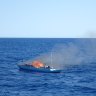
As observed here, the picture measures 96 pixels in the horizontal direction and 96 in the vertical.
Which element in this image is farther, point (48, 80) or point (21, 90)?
point (48, 80)

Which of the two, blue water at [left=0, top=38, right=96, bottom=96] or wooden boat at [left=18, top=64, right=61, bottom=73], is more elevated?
wooden boat at [left=18, top=64, right=61, bottom=73]

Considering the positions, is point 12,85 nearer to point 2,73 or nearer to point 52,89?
point 52,89

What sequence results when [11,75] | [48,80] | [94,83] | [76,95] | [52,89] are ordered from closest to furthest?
1. [76,95]
2. [52,89]
3. [94,83]
4. [48,80]
5. [11,75]

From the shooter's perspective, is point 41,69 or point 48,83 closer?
point 48,83

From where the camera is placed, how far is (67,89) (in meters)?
89.3

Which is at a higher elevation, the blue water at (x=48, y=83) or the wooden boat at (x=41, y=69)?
the wooden boat at (x=41, y=69)

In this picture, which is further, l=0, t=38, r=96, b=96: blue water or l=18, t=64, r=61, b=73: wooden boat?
l=18, t=64, r=61, b=73: wooden boat

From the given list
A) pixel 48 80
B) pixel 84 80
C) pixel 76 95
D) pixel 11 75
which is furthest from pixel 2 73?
pixel 76 95

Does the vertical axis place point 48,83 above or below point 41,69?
below

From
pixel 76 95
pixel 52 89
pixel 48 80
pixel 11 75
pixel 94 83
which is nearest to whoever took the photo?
pixel 76 95

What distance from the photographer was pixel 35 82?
335ft

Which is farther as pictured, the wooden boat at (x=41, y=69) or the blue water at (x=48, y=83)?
the wooden boat at (x=41, y=69)

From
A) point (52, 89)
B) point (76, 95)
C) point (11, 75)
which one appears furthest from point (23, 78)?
point (76, 95)

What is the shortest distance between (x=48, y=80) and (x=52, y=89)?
18233 millimetres
